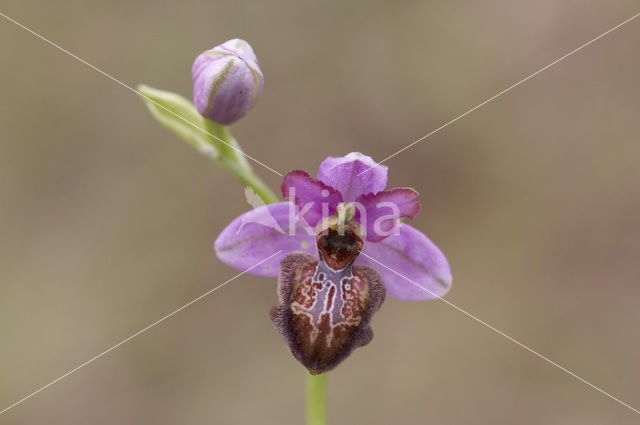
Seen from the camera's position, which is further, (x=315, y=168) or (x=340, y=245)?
(x=315, y=168)

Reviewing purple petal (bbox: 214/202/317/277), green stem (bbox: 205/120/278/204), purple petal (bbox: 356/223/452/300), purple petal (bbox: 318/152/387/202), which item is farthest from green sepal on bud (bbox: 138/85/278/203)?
purple petal (bbox: 356/223/452/300)

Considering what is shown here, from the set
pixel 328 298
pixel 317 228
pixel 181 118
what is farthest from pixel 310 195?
pixel 181 118

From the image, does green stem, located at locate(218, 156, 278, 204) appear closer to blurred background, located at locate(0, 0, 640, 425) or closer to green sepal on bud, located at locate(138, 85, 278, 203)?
green sepal on bud, located at locate(138, 85, 278, 203)

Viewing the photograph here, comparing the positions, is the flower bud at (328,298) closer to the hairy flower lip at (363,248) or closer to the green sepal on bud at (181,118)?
the hairy flower lip at (363,248)

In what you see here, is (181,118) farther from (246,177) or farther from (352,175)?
(352,175)

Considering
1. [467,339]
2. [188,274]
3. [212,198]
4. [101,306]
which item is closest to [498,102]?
[467,339]

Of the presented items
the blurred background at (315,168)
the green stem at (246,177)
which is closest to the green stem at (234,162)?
the green stem at (246,177)

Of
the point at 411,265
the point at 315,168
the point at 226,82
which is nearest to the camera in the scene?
the point at 226,82

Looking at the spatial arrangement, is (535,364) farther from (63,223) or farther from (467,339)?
(63,223)
